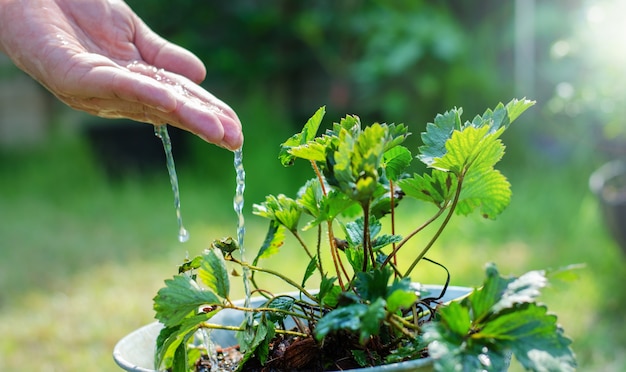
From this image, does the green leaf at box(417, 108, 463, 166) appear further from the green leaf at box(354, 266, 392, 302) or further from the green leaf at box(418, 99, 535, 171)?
the green leaf at box(354, 266, 392, 302)

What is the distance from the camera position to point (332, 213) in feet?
2.98

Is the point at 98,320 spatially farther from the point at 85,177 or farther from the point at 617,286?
the point at 85,177

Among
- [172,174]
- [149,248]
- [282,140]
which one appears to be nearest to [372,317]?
[172,174]

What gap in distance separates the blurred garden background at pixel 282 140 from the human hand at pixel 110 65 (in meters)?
0.94

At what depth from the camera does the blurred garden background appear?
98.8 inches

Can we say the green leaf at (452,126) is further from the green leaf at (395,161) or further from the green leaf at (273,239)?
the green leaf at (273,239)

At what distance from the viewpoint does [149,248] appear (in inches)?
127

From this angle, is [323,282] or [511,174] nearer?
[323,282]

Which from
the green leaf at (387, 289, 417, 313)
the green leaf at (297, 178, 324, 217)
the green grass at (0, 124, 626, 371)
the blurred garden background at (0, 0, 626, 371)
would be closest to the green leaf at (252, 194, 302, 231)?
the green leaf at (297, 178, 324, 217)

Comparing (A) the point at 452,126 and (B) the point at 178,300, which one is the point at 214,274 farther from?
(A) the point at 452,126

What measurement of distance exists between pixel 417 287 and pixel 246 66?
3899 millimetres

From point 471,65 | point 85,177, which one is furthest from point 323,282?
point 85,177

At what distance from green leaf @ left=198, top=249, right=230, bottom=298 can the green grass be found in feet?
3.47

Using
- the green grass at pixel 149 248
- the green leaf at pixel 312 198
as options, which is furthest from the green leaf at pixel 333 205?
the green grass at pixel 149 248
